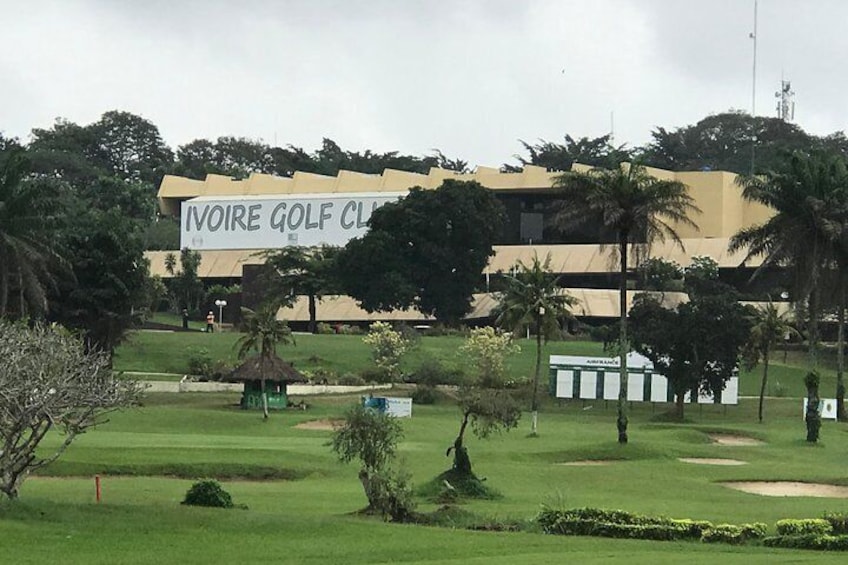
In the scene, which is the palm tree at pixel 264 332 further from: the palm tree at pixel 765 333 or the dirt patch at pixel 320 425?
the palm tree at pixel 765 333

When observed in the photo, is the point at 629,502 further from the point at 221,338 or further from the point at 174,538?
the point at 221,338

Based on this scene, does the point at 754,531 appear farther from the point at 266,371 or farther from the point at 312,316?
the point at 312,316

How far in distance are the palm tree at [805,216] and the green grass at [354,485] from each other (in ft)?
24.7

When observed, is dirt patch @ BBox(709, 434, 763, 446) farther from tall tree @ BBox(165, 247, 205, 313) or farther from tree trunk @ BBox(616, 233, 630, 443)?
tall tree @ BBox(165, 247, 205, 313)

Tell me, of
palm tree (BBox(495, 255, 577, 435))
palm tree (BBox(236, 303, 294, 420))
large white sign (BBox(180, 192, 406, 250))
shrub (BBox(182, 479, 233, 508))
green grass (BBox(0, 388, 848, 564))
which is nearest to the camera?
green grass (BBox(0, 388, 848, 564))

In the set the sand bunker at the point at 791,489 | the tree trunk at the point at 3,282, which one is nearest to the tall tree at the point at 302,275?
the tree trunk at the point at 3,282

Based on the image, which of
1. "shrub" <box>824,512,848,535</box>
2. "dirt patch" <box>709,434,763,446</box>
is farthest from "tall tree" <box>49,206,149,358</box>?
"shrub" <box>824,512,848,535</box>

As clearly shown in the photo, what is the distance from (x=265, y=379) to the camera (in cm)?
7950

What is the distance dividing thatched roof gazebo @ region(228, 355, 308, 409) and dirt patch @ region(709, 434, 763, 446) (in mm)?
21860

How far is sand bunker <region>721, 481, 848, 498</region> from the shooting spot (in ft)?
166

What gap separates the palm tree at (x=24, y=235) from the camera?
251 feet

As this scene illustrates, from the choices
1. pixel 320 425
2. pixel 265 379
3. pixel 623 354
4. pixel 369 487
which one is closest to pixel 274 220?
pixel 265 379

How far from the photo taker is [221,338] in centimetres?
10825

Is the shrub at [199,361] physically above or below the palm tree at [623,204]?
below
